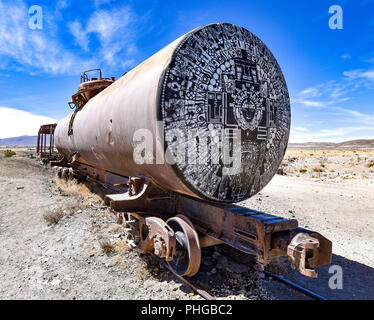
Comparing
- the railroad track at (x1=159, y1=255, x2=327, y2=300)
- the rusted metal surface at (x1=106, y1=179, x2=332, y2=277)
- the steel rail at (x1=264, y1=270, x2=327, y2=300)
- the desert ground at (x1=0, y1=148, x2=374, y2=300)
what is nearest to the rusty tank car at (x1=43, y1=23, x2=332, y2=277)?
the rusted metal surface at (x1=106, y1=179, x2=332, y2=277)

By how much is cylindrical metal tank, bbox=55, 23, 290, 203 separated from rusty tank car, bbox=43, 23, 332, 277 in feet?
0.04

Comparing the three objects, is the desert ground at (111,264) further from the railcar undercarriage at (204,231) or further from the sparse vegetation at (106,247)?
the railcar undercarriage at (204,231)

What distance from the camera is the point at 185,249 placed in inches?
133

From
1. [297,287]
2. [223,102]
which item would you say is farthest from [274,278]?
[223,102]

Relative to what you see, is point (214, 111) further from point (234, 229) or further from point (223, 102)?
point (234, 229)

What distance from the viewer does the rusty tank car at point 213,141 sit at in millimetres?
2883

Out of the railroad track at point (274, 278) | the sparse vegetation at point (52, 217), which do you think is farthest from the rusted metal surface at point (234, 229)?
the sparse vegetation at point (52, 217)

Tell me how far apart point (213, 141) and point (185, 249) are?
4.96ft

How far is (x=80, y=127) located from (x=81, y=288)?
14.7 ft

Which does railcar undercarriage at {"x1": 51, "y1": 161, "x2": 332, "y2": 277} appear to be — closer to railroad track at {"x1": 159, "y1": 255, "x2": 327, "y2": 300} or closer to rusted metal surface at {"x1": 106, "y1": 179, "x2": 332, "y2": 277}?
rusted metal surface at {"x1": 106, "y1": 179, "x2": 332, "y2": 277}

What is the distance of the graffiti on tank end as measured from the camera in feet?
9.59

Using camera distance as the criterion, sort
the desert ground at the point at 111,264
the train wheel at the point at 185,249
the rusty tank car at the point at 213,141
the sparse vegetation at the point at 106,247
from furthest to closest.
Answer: the sparse vegetation at the point at 106,247 < the desert ground at the point at 111,264 < the train wheel at the point at 185,249 < the rusty tank car at the point at 213,141

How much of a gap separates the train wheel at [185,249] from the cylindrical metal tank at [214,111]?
50 centimetres
